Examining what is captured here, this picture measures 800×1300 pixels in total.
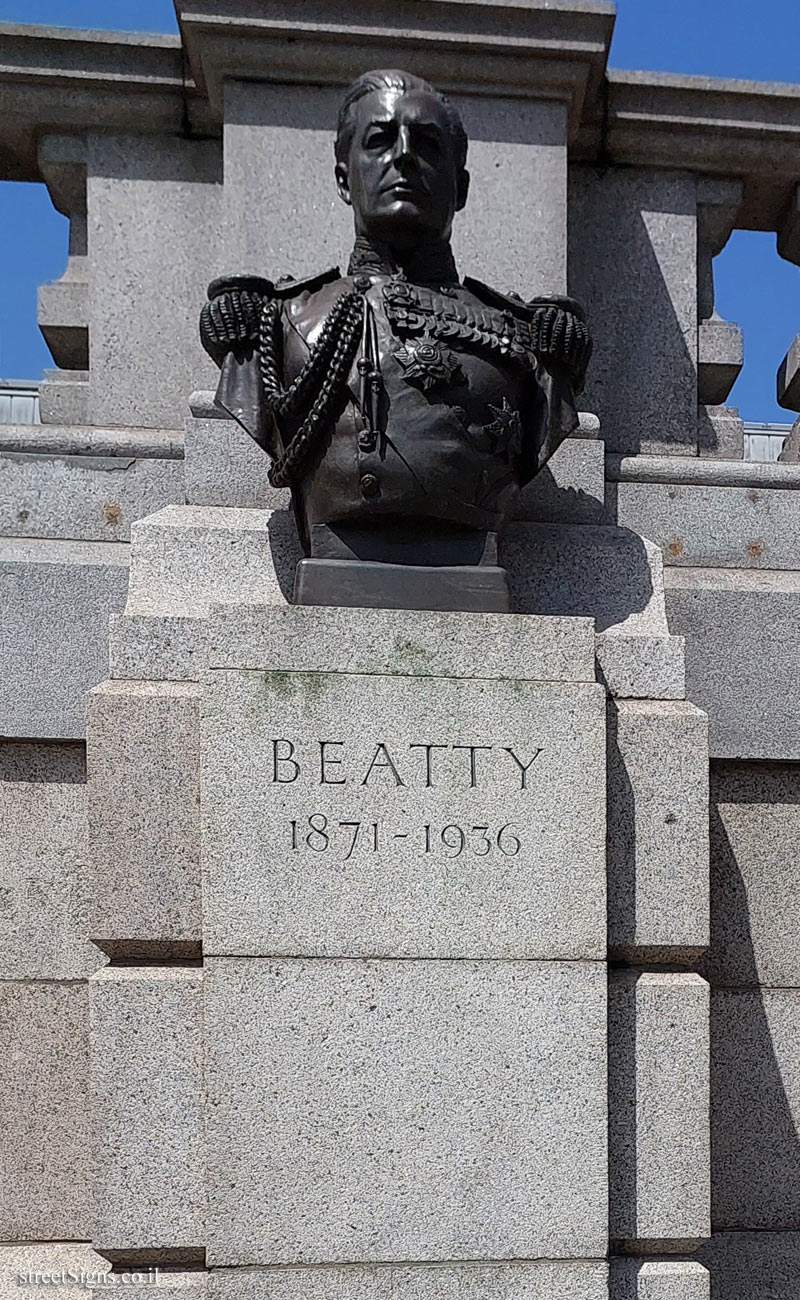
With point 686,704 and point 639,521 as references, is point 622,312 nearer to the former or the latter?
point 639,521

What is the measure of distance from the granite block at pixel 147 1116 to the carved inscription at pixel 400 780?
64 centimetres

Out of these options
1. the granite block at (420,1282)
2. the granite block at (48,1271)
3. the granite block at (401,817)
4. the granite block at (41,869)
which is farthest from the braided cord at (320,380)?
the granite block at (48,1271)

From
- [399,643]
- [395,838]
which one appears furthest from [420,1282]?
[399,643]

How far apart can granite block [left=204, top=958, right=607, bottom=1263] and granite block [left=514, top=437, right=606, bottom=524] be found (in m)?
1.92

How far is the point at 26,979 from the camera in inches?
213

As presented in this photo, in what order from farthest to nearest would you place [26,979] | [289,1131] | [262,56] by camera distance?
[262,56]
[26,979]
[289,1131]

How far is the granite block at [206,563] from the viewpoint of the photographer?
5.05 m

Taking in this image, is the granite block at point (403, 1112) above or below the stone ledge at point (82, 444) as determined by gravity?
below

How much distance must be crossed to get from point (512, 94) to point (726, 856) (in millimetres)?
3584

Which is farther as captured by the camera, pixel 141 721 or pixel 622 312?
pixel 622 312

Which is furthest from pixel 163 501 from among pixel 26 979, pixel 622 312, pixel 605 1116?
pixel 605 1116

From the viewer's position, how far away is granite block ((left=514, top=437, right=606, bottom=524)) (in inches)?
224

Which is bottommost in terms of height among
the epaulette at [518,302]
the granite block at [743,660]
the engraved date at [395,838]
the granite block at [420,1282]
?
the granite block at [420,1282]

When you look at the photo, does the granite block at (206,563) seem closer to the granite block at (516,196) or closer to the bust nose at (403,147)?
the bust nose at (403,147)
